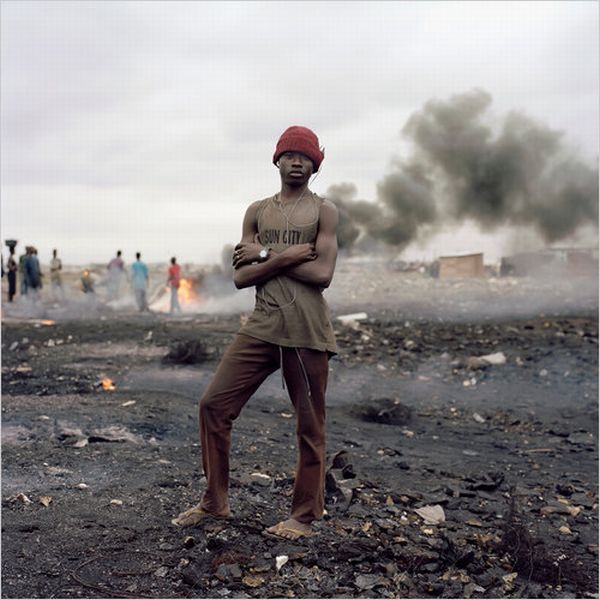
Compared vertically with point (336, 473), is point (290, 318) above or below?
above

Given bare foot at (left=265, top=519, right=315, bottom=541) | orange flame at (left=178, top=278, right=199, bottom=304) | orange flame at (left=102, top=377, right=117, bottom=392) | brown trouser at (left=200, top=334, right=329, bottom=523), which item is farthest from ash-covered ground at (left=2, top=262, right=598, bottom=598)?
orange flame at (left=178, top=278, right=199, bottom=304)

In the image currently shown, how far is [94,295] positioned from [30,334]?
870 centimetres

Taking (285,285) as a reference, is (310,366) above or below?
below

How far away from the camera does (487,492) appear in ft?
18.9

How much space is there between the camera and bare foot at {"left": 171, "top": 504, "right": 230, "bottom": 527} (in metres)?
4.13

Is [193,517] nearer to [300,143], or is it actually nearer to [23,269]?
[300,143]

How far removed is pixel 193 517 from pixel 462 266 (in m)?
30.2

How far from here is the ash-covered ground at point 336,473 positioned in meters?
3.80

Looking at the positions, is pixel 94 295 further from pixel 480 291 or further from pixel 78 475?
pixel 78 475

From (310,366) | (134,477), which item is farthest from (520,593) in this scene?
(134,477)

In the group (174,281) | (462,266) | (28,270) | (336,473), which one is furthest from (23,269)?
(462,266)

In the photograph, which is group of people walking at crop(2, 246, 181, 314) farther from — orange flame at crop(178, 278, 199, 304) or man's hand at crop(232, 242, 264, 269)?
man's hand at crop(232, 242, 264, 269)

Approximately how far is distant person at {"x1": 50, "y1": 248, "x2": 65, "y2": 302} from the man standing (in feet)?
56.5

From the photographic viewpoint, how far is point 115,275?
71.5ft
